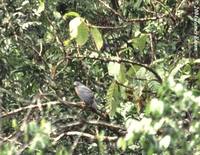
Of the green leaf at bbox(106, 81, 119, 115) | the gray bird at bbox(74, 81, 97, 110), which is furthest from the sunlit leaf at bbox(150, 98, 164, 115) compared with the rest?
the gray bird at bbox(74, 81, 97, 110)

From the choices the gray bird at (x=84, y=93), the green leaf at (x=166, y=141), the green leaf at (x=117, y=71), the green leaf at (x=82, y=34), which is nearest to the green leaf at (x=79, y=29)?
the green leaf at (x=82, y=34)

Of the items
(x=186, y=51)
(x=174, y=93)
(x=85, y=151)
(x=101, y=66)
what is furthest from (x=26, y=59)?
(x=174, y=93)

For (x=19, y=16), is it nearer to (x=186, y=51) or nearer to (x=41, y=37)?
(x=41, y=37)

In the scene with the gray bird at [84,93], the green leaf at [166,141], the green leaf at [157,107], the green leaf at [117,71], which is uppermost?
the green leaf at [117,71]

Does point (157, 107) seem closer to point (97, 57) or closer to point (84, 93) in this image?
point (97, 57)

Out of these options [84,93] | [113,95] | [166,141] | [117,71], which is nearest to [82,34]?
[117,71]

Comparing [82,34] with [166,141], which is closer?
[166,141]

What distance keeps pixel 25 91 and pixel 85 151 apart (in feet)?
2.64

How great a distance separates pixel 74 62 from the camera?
432 cm

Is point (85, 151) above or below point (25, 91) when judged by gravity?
below

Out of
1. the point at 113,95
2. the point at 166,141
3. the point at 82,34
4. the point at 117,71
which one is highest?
the point at 82,34

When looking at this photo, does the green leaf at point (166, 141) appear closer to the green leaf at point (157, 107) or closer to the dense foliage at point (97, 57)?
the green leaf at point (157, 107)

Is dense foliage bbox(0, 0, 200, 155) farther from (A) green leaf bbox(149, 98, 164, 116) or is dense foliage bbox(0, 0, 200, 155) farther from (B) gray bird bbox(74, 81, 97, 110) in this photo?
(A) green leaf bbox(149, 98, 164, 116)

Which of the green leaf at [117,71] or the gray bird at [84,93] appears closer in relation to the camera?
the green leaf at [117,71]
